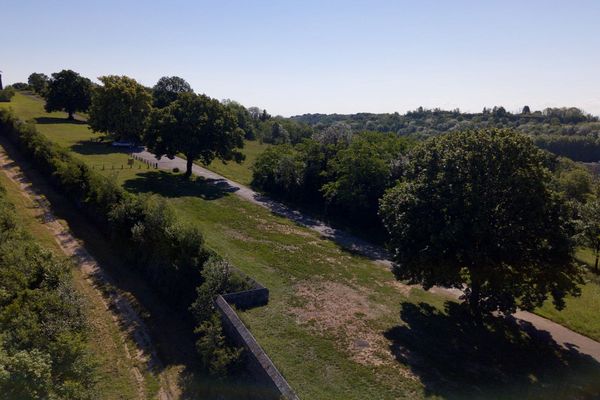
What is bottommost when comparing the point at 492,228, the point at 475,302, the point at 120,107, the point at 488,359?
the point at 488,359

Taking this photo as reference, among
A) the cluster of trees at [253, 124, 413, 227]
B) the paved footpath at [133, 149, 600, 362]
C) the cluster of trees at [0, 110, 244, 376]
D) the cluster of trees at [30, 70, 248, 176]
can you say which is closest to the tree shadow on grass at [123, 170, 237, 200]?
the paved footpath at [133, 149, 600, 362]

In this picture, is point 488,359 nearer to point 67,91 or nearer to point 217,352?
point 217,352

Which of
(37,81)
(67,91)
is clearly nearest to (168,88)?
(67,91)

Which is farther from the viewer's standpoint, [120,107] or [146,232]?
[120,107]

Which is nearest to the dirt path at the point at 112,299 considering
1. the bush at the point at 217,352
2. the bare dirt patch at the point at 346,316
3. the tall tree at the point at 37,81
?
the bush at the point at 217,352

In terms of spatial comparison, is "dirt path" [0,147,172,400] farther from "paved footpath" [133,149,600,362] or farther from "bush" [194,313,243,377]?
Answer: "paved footpath" [133,149,600,362]

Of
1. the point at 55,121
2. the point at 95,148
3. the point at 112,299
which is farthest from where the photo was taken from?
the point at 55,121

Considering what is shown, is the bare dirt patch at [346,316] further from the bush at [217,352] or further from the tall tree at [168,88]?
the tall tree at [168,88]
